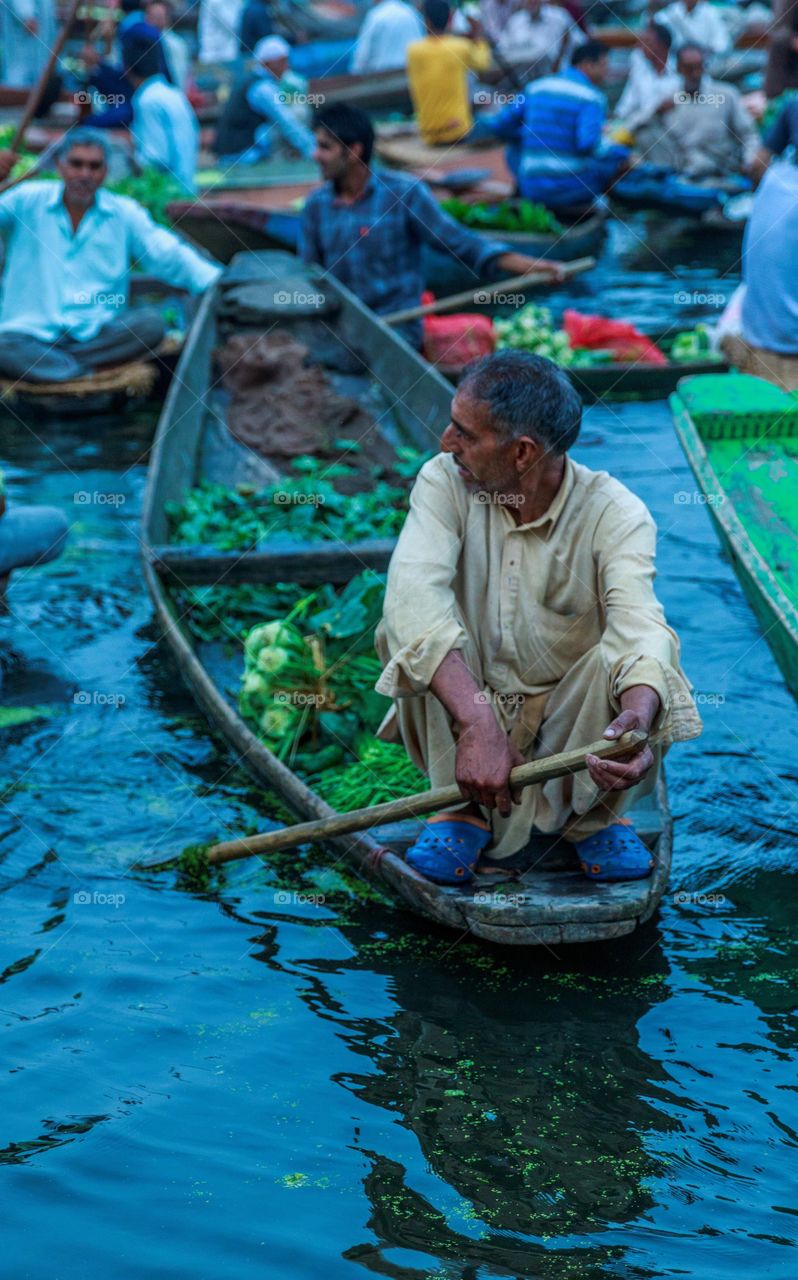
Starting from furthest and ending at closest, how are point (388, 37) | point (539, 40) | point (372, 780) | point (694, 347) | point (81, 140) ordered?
point (388, 37)
point (539, 40)
point (694, 347)
point (81, 140)
point (372, 780)

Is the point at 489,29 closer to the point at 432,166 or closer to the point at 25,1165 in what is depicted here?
the point at 432,166

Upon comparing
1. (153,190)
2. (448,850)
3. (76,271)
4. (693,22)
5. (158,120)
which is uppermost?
(693,22)

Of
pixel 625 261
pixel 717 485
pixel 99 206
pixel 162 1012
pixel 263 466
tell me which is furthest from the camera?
pixel 625 261

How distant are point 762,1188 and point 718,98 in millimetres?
11701

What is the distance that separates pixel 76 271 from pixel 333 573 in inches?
145

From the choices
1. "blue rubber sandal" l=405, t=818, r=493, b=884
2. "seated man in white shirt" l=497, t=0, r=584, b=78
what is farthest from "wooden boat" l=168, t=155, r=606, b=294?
"blue rubber sandal" l=405, t=818, r=493, b=884

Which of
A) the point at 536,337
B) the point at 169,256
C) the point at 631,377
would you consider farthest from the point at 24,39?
the point at 631,377

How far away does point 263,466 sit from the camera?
6664 mm

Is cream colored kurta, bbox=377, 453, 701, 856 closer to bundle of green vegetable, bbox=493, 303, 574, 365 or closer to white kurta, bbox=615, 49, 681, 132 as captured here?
bundle of green vegetable, bbox=493, 303, 574, 365

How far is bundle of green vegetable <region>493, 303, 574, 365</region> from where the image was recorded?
824cm

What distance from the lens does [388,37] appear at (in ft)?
58.6

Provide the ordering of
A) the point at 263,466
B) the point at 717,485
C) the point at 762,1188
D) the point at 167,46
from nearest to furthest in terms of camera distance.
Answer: the point at 762,1188 → the point at 717,485 → the point at 263,466 → the point at 167,46

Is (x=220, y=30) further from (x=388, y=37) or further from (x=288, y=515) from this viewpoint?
(x=288, y=515)

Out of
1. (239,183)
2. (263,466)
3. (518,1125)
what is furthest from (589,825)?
(239,183)
